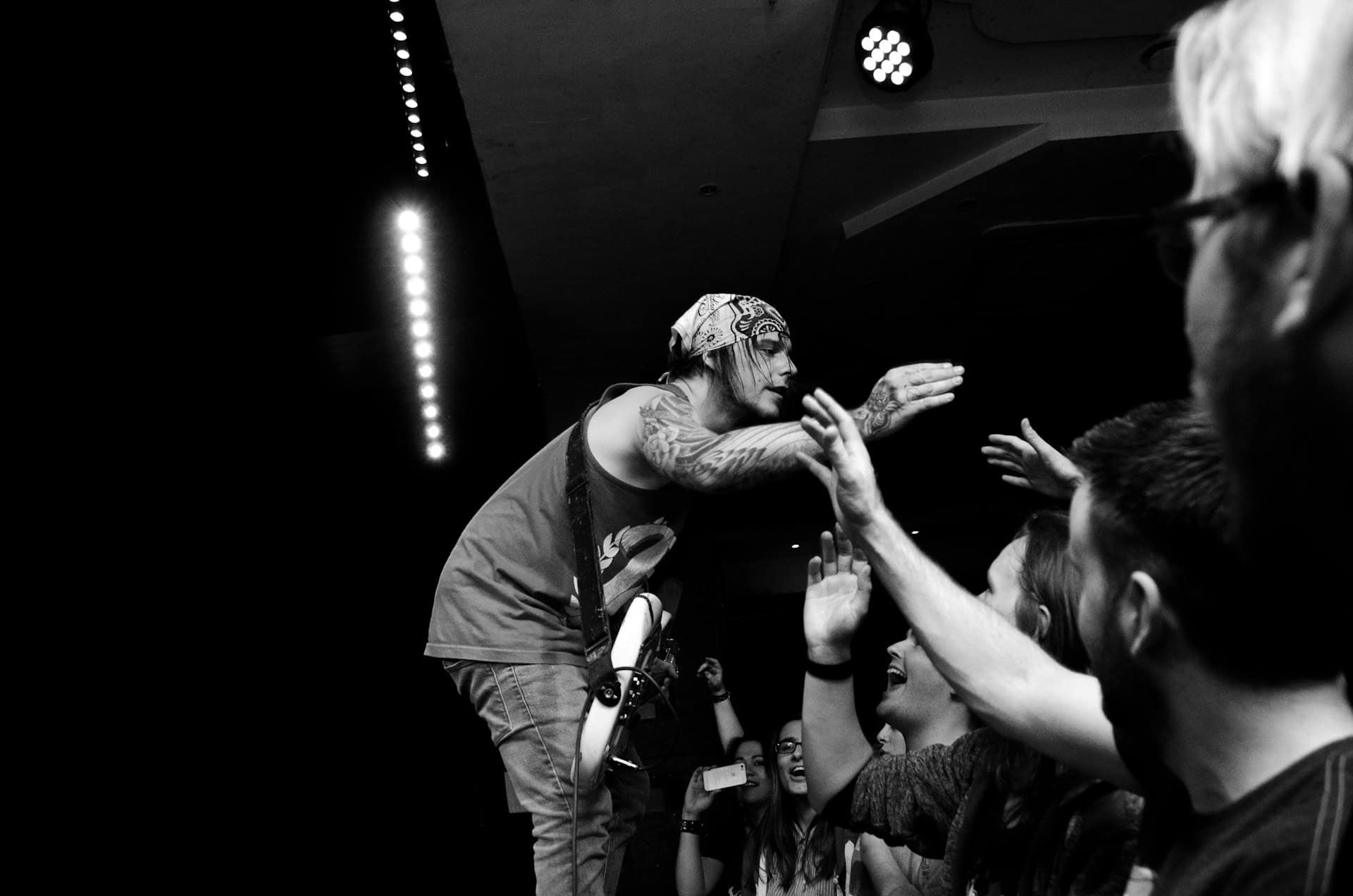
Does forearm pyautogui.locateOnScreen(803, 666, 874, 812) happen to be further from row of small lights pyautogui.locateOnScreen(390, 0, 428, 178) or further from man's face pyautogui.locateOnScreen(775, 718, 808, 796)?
row of small lights pyautogui.locateOnScreen(390, 0, 428, 178)

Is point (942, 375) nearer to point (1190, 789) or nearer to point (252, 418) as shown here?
point (1190, 789)

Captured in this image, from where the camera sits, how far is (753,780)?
13.2ft

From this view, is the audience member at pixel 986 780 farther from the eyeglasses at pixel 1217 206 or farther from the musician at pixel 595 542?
the eyeglasses at pixel 1217 206

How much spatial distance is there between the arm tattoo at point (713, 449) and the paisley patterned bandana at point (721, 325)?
31 cm

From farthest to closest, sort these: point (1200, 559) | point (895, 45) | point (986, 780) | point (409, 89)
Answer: point (895, 45) → point (409, 89) → point (986, 780) → point (1200, 559)

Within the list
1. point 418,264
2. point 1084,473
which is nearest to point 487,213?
point 418,264

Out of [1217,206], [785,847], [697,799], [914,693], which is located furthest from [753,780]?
[1217,206]

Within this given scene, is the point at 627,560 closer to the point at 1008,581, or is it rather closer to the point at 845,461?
the point at 1008,581

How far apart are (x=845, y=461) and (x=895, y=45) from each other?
10.9 feet

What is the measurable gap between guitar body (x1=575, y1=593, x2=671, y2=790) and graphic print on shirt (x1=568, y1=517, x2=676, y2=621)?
0.04 m

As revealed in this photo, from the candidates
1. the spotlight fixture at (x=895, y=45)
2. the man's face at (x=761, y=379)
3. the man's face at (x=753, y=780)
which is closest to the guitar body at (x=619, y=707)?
the man's face at (x=761, y=379)

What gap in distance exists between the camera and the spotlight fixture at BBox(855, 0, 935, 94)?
4312 mm

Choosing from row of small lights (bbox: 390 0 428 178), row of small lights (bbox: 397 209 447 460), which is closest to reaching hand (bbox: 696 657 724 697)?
row of small lights (bbox: 397 209 447 460)

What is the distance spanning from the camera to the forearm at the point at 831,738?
216 cm
